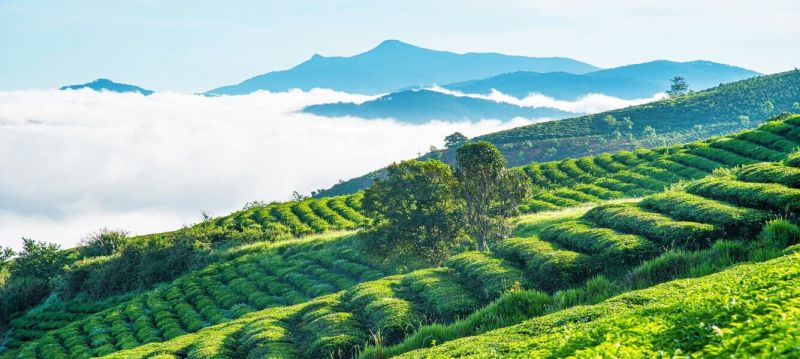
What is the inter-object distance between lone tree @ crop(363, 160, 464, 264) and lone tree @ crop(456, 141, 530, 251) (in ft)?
3.28

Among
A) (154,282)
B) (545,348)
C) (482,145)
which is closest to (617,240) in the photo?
(545,348)

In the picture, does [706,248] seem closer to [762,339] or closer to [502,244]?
[502,244]

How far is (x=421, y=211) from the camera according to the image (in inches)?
1831

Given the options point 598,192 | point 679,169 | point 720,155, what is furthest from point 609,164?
point 720,155

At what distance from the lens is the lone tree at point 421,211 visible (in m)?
46.3

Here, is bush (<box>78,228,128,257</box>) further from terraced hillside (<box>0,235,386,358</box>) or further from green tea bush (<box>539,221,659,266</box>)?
green tea bush (<box>539,221,659,266</box>)

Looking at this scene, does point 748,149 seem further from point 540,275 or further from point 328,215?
point 540,275

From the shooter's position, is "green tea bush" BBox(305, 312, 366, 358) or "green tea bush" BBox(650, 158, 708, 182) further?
"green tea bush" BBox(650, 158, 708, 182)

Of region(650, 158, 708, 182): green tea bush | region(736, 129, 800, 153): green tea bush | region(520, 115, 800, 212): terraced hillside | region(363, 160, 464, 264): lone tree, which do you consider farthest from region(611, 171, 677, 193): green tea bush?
region(363, 160, 464, 264): lone tree

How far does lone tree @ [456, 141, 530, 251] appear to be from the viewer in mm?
45281

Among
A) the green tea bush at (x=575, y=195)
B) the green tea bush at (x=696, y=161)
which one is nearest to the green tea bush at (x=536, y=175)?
the green tea bush at (x=575, y=195)

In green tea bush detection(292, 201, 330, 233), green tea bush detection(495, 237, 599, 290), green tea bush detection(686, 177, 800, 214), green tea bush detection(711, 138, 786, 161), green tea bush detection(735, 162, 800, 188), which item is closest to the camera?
green tea bush detection(686, 177, 800, 214)

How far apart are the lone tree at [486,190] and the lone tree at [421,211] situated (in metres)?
1.00

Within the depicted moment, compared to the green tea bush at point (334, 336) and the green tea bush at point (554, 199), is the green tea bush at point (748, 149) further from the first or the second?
the green tea bush at point (334, 336)
